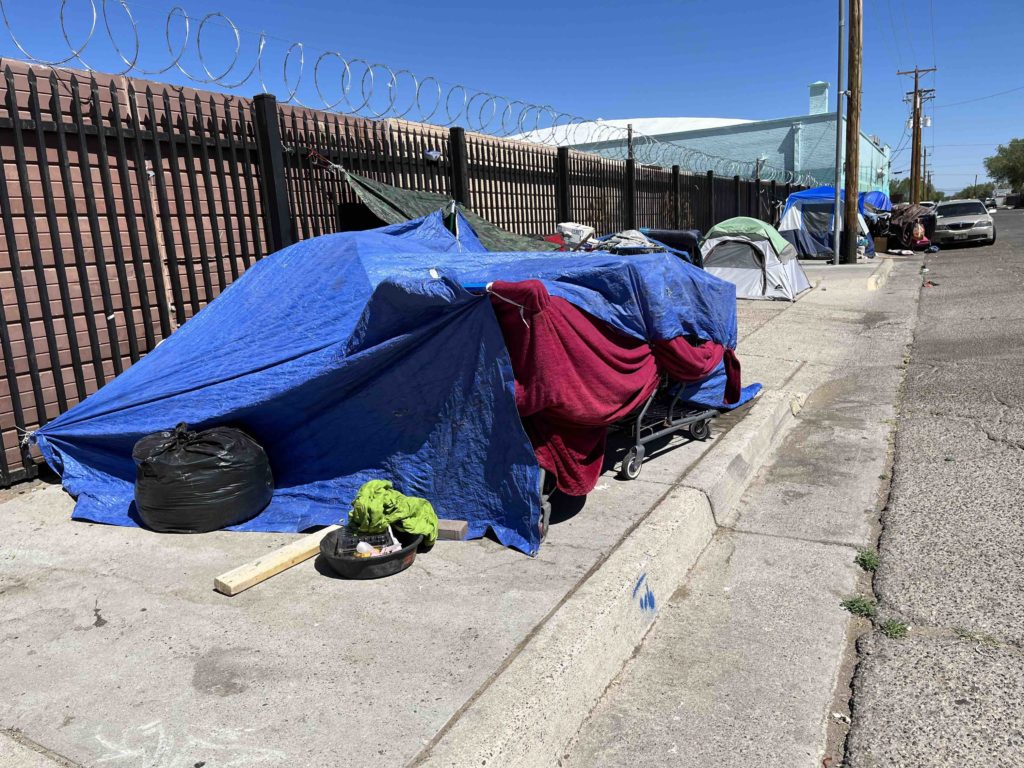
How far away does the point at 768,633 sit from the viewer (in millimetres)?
3322

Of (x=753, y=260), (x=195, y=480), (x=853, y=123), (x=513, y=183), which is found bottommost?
(x=195, y=480)

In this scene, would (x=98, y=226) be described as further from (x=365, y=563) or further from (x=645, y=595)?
(x=645, y=595)

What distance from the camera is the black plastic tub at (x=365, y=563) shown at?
3.48m

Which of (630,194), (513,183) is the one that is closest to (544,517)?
(513,183)

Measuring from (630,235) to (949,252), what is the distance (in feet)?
80.4

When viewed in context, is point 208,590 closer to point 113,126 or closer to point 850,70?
point 113,126

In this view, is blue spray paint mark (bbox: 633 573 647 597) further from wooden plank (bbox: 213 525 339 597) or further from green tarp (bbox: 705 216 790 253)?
green tarp (bbox: 705 216 790 253)

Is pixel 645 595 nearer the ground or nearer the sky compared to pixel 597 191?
nearer the ground

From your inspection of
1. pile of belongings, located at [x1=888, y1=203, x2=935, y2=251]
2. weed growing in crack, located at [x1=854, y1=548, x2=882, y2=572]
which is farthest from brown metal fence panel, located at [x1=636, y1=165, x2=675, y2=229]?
pile of belongings, located at [x1=888, y1=203, x2=935, y2=251]

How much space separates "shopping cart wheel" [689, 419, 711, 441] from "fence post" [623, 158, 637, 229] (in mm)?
9114

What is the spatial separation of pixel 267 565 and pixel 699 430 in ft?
10.9

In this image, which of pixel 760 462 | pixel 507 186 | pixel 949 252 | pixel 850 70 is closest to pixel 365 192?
pixel 507 186

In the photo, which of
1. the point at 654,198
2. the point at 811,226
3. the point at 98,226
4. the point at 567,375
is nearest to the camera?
the point at 567,375

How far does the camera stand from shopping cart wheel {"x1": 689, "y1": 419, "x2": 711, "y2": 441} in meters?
5.55
